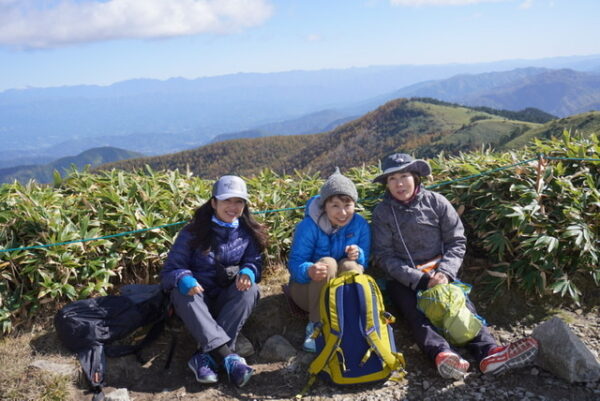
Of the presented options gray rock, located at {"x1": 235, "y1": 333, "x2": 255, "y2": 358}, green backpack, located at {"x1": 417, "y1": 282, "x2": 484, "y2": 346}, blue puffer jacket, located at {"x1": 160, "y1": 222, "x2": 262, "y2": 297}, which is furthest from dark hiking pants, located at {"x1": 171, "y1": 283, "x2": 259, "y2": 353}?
green backpack, located at {"x1": 417, "y1": 282, "x2": 484, "y2": 346}

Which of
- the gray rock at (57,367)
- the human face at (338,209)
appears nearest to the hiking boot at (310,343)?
the human face at (338,209)

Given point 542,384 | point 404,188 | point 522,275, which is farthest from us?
point 522,275

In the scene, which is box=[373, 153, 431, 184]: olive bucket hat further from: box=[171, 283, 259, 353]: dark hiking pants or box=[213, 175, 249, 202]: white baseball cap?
box=[171, 283, 259, 353]: dark hiking pants

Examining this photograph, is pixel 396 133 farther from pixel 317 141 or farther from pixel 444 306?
pixel 444 306

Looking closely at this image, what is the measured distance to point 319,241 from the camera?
4.29 m

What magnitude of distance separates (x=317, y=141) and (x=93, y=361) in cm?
13567

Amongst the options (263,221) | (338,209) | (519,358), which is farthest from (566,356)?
(263,221)

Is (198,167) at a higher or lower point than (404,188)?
lower

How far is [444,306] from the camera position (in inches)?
151

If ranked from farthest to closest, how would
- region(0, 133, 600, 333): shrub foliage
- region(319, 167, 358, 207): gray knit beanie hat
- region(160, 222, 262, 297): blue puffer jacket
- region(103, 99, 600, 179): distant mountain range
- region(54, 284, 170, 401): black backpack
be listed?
region(103, 99, 600, 179): distant mountain range
region(0, 133, 600, 333): shrub foliage
region(160, 222, 262, 297): blue puffer jacket
region(319, 167, 358, 207): gray knit beanie hat
region(54, 284, 170, 401): black backpack

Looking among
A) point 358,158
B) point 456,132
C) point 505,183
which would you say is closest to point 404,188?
point 505,183

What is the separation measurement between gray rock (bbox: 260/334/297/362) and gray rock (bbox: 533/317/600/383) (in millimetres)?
2279

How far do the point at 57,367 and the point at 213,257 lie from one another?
5.57 feet

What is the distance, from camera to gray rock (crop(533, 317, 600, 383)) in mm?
3432
